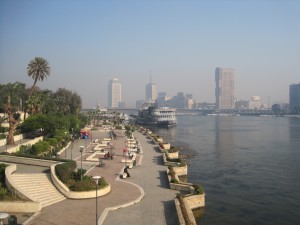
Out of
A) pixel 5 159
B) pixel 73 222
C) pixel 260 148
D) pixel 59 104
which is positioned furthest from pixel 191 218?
pixel 59 104

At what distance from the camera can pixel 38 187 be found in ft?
83.7

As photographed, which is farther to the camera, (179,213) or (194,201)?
(194,201)

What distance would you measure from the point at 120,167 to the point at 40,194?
12802 mm

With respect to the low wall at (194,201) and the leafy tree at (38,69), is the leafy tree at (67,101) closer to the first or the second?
the leafy tree at (38,69)

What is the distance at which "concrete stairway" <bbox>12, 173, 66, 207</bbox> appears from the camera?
936 inches

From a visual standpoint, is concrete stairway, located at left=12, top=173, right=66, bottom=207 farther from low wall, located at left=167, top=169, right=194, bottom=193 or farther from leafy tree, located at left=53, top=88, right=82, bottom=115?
leafy tree, located at left=53, top=88, right=82, bottom=115

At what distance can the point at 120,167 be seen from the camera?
119ft

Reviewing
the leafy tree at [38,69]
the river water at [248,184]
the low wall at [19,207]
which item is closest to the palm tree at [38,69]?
the leafy tree at [38,69]

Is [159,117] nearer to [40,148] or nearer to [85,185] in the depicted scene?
[40,148]

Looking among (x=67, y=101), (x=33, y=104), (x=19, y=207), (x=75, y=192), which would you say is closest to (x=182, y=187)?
(x=75, y=192)

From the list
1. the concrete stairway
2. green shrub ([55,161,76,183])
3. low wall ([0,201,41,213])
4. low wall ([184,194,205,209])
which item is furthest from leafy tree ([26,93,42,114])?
low wall ([184,194,205,209])

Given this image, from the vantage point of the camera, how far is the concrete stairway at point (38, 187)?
2378cm

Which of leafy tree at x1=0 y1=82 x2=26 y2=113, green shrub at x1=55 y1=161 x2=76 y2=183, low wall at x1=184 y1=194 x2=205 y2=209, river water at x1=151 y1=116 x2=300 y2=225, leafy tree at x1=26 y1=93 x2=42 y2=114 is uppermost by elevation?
leafy tree at x1=0 y1=82 x2=26 y2=113

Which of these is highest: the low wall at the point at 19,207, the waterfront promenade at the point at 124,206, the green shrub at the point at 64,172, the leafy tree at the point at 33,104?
the leafy tree at the point at 33,104
